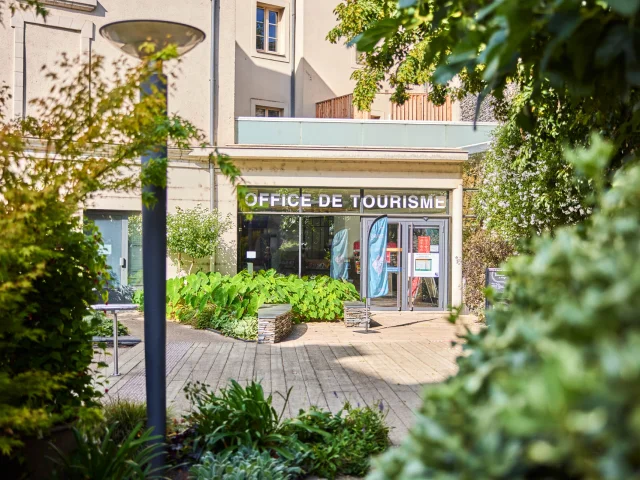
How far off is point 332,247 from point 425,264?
2472mm

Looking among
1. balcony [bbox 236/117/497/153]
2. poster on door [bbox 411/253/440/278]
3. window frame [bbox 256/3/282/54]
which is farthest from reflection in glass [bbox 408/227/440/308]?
window frame [bbox 256/3/282/54]

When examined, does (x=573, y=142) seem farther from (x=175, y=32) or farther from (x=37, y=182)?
(x=37, y=182)

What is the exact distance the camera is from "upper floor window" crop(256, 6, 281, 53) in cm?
1961

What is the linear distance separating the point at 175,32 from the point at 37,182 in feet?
3.95

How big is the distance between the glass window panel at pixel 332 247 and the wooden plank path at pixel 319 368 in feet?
13.5

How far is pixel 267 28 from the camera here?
19.8 metres

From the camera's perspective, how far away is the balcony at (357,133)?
1797 centimetres

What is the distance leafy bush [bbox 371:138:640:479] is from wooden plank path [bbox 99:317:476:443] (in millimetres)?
4583

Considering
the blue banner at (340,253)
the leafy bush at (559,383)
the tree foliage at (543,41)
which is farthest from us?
the blue banner at (340,253)

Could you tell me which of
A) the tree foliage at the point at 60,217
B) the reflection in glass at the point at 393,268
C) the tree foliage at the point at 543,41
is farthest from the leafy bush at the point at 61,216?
the reflection in glass at the point at 393,268

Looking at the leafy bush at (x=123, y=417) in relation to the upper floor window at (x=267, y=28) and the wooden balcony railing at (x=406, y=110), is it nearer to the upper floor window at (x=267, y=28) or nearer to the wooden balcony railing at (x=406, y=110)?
the wooden balcony railing at (x=406, y=110)

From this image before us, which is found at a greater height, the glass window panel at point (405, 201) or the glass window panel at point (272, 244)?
the glass window panel at point (405, 201)

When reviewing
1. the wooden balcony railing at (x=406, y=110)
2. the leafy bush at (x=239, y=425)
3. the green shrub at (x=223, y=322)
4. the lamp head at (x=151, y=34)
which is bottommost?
the green shrub at (x=223, y=322)

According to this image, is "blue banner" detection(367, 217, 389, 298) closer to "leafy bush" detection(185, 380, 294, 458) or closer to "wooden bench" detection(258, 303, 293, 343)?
"wooden bench" detection(258, 303, 293, 343)
